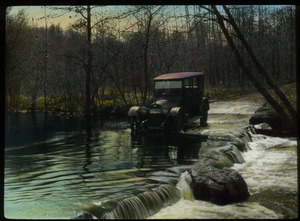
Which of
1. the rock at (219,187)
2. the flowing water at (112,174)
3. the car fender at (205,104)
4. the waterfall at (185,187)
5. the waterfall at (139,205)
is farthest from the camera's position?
the car fender at (205,104)

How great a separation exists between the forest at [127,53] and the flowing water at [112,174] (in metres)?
0.51

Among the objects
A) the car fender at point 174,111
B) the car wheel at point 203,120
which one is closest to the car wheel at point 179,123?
the car fender at point 174,111

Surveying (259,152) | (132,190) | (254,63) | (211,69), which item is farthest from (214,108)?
(132,190)

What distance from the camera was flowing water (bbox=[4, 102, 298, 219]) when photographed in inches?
167

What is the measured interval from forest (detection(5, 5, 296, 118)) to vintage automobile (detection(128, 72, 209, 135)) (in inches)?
19.0

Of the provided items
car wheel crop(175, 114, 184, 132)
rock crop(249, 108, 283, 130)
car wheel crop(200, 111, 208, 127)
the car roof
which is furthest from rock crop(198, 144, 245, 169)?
the car roof

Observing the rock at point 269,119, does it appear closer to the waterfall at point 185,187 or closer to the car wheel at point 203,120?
the car wheel at point 203,120

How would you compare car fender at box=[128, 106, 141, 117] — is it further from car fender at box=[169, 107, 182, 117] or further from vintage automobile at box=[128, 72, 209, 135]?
car fender at box=[169, 107, 182, 117]

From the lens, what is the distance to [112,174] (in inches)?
210

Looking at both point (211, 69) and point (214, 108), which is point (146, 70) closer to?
point (211, 69)

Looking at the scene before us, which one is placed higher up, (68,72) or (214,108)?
(68,72)

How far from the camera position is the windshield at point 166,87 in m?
6.77

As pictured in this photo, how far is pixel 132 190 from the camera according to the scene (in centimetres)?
462

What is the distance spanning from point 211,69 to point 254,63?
0.96m
